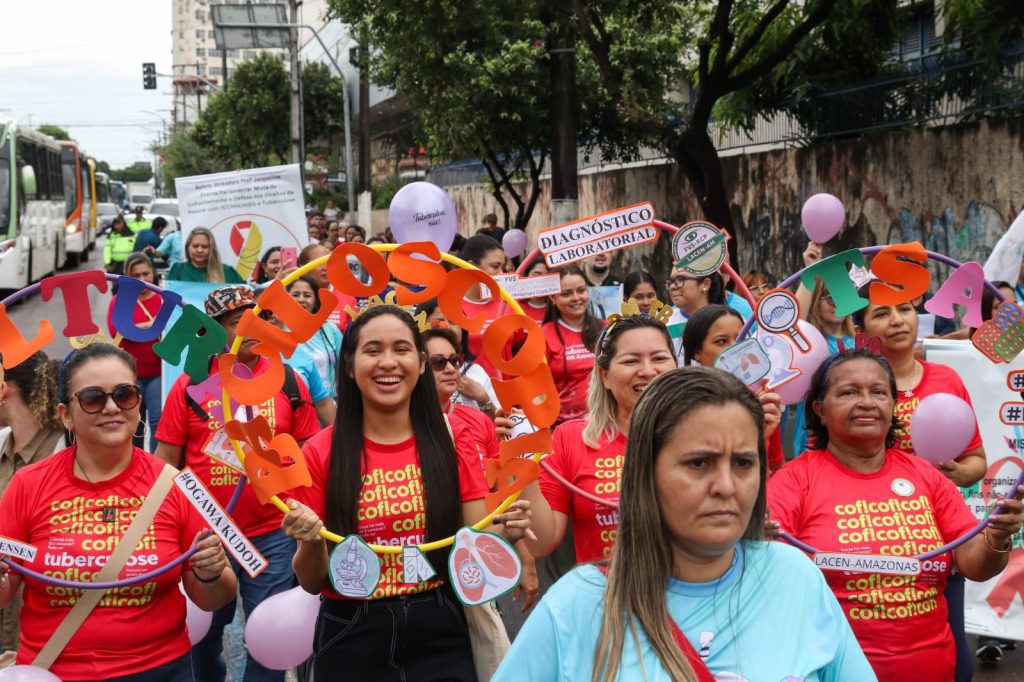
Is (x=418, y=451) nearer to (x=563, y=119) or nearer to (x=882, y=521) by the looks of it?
(x=882, y=521)

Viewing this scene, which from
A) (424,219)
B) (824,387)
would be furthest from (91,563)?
(824,387)

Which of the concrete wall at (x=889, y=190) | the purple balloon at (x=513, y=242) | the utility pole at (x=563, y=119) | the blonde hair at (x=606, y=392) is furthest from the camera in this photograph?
the utility pole at (x=563, y=119)

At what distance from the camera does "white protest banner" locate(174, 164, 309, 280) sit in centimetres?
1024

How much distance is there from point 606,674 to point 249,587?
9.74ft

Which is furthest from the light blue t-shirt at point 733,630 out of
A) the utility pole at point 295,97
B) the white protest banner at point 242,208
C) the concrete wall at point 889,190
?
the utility pole at point 295,97

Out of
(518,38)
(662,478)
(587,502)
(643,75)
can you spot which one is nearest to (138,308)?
(587,502)

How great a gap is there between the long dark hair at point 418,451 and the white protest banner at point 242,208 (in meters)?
6.60

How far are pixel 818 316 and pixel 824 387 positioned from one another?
2624mm

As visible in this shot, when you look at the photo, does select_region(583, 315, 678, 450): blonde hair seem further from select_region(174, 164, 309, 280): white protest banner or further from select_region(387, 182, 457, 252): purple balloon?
select_region(174, 164, 309, 280): white protest banner

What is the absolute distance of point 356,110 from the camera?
165 ft

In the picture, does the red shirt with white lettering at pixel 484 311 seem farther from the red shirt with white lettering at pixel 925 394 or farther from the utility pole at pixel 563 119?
the utility pole at pixel 563 119

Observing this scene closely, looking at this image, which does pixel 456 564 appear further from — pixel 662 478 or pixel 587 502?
pixel 662 478

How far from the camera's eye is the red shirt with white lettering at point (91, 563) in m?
3.63

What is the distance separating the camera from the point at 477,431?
3990mm
